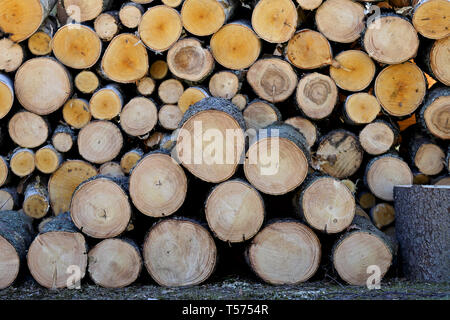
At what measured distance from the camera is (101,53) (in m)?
3.48

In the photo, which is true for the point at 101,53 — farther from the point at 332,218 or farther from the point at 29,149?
the point at 332,218

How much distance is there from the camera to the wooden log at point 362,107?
3.43 m

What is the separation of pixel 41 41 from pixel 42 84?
1.10 ft

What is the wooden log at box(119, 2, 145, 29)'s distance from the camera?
11.4 feet

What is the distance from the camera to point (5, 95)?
3391 millimetres

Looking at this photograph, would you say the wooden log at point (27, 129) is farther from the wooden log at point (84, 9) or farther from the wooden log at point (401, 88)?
the wooden log at point (401, 88)

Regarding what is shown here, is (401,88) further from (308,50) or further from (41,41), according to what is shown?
(41,41)

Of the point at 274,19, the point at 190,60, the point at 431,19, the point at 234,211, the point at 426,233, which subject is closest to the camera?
the point at 234,211

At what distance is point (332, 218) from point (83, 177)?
77.9 inches

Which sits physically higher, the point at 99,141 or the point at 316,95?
the point at 316,95

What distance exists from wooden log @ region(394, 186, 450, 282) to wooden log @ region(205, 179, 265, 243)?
40.5 inches

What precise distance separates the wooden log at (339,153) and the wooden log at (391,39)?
0.64 m

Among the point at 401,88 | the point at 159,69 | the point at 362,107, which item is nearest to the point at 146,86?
the point at 159,69
